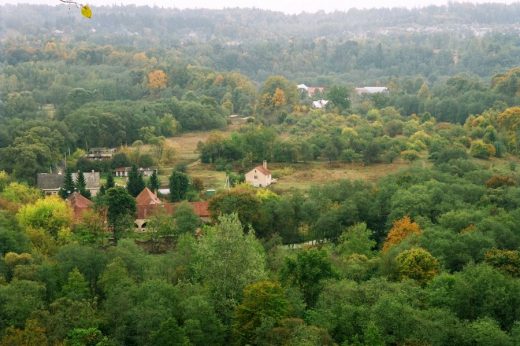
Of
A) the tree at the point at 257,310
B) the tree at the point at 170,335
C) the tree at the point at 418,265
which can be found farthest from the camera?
the tree at the point at 418,265

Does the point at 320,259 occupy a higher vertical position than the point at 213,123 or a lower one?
higher

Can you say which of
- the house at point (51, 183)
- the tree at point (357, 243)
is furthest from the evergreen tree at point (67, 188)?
the tree at point (357, 243)

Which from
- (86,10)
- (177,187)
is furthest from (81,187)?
(86,10)

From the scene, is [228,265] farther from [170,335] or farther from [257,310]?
[170,335]

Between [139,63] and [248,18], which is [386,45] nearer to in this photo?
[139,63]

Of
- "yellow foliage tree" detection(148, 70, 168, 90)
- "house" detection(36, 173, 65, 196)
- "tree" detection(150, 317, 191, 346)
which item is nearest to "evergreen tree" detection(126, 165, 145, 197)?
"house" detection(36, 173, 65, 196)

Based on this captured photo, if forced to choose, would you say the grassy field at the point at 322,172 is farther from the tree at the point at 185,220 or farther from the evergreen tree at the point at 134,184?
the tree at the point at 185,220

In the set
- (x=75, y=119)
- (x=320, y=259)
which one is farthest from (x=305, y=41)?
(x=320, y=259)
